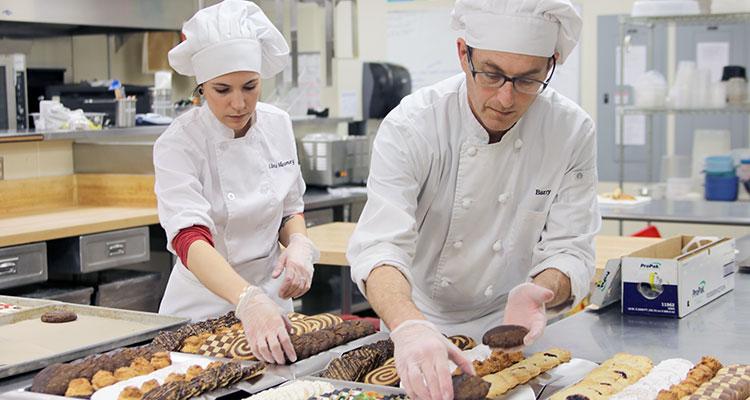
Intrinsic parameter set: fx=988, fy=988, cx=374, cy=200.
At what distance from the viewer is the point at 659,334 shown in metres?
2.41

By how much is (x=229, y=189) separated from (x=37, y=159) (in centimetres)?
265

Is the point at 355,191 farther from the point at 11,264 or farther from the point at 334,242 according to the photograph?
the point at 11,264

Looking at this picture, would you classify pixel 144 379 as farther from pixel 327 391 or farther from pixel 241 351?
pixel 327 391

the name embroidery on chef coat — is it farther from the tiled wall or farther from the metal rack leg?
the tiled wall

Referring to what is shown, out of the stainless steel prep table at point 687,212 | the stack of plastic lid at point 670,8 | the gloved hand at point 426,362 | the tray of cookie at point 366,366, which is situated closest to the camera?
the gloved hand at point 426,362

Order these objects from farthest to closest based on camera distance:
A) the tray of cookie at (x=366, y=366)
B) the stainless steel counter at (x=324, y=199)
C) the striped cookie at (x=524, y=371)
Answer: the stainless steel counter at (x=324, y=199) → the tray of cookie at (x=366, y=366) → the striped cookie at (x=524, y=371)

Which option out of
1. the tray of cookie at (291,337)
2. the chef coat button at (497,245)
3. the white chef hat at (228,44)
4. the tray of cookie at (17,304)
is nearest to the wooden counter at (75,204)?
the tray of cookie at (17,304)

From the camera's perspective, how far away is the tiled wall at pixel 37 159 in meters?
4.95

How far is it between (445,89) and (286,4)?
198 inches

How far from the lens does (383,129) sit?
2340 mm

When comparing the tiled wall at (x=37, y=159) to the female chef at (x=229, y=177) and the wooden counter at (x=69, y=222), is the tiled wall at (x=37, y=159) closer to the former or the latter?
the wooden counter at (x=69, y=222)

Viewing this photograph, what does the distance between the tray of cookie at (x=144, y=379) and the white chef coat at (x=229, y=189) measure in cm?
64

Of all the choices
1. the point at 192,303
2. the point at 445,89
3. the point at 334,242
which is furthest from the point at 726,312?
the point at 334,242

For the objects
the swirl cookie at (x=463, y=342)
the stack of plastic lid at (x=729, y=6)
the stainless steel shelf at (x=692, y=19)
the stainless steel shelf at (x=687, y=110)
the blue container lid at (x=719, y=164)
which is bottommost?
the swirl cookie at (x=463, y=342)
